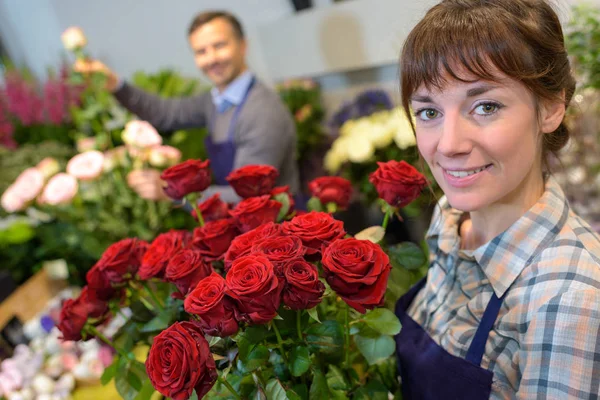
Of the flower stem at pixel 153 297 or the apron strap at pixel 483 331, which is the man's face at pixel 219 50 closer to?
the flower stem at pixel 153 297

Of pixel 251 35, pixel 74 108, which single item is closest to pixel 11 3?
pixel 74 108

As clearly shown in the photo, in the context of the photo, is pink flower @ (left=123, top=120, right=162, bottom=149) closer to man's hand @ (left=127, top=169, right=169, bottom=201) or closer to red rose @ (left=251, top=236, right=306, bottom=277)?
man's hand @ (left=127, top=169, right=169, bottom=201)

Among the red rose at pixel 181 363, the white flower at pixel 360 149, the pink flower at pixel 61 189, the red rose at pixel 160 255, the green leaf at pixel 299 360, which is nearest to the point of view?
the red rose at pixel 181 363

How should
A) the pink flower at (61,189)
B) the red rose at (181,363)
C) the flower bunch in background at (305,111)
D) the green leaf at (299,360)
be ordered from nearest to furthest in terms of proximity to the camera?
1. the red rose at (181,363)
2. the green leaf at (299,360)
3. the pink flower at (61,189)
4. the flower bunch in background at (305,111)

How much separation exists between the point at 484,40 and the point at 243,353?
0.53 m

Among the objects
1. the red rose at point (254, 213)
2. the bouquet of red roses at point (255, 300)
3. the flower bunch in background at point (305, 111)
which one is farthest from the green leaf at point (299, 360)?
the flower bunch in background at point (305, 111)

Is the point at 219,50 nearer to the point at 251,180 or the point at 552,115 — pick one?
the point at 251,180

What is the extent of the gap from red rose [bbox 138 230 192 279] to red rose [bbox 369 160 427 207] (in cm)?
35

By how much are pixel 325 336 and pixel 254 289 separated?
0.58 ft

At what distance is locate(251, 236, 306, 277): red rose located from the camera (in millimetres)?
603

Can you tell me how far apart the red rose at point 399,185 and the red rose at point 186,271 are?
0.32 m

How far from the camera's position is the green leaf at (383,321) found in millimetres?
700

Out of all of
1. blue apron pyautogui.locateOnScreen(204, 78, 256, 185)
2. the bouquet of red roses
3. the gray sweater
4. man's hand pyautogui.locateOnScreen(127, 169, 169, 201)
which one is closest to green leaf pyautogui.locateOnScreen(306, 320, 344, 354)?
the bouquet of red roses

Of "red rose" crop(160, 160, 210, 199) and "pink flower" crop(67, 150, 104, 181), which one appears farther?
"pink flower" crop(67, 150, 104, 181)
